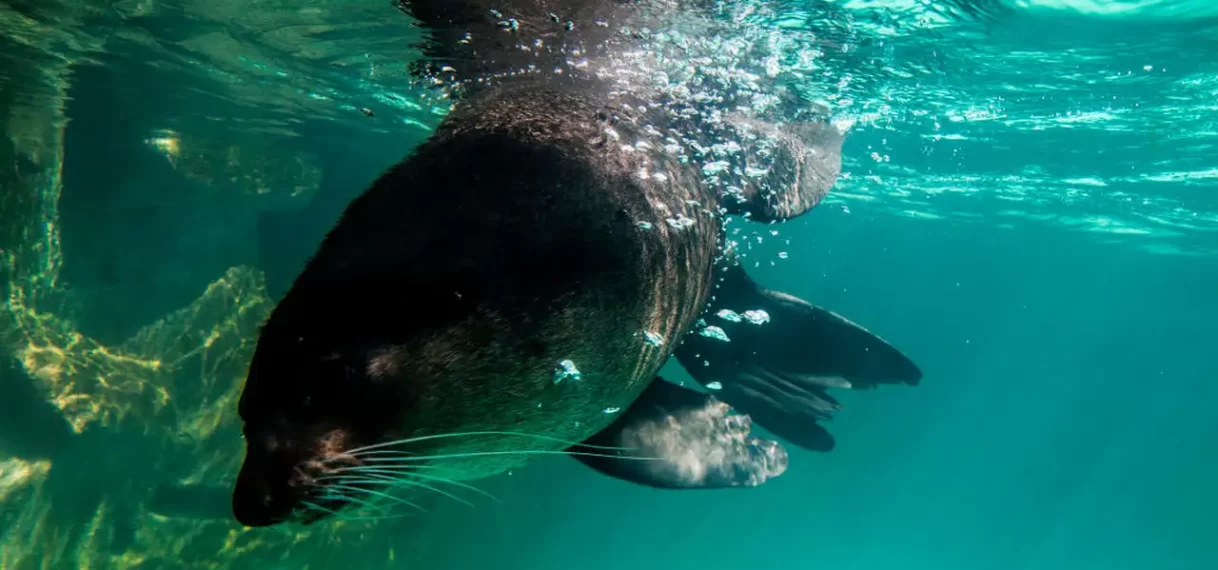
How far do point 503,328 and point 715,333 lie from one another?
327 centimetres

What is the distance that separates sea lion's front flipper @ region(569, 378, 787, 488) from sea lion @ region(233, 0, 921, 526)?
0.04 ft

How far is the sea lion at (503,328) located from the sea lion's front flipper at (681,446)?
0.5 inches

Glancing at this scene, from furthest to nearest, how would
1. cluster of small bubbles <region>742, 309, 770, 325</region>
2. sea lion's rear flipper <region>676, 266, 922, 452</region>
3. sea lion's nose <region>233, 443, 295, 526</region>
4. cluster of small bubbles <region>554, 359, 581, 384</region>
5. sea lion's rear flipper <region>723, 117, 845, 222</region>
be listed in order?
1. sea lion's rear flipper <region>723, 117, 845, 222</region>
2. cluster of small bubbles <region>742, 309, 770, 325</region>
3. sea lion's rear flipper <region>676, 266, 922, 452</region>
4. cluster of small bubbles <region>554, 359, 581, 384</region>
5. sea lion's nose <region>233, 443, 295, 526</region>

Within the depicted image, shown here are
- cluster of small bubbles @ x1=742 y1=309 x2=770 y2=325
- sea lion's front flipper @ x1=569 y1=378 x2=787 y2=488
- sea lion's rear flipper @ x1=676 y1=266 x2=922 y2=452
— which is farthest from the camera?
Result: cluster of small bubbles @ x1=742 y1=309 x2=770 y2=325

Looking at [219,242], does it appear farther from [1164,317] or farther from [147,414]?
[1164,317]

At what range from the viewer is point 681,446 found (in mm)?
3736

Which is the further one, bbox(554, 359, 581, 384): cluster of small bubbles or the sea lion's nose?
bbox(554, 359, 581, 384): cluster of small bubbles

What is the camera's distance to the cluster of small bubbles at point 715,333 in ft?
16.7

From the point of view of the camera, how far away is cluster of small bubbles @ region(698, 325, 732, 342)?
5090 mm

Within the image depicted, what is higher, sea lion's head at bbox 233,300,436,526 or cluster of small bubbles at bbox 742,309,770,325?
sea lion's head at bbox 233,300,436,526

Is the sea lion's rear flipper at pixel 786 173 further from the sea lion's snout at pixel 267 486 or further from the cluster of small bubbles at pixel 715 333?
the sea lion's snout at pixel 267 486

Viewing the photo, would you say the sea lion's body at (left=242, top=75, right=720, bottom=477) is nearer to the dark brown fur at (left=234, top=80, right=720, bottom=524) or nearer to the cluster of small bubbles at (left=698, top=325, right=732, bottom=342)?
the dark brown fur at (left=234, top=80, right=720, bottom=524)

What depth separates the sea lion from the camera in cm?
180

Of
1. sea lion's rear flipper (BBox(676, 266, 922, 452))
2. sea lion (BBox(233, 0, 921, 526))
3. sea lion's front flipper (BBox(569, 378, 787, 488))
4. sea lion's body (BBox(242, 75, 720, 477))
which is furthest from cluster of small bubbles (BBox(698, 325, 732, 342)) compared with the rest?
sea lion's body (BBox(242, 75, 720, 477))
